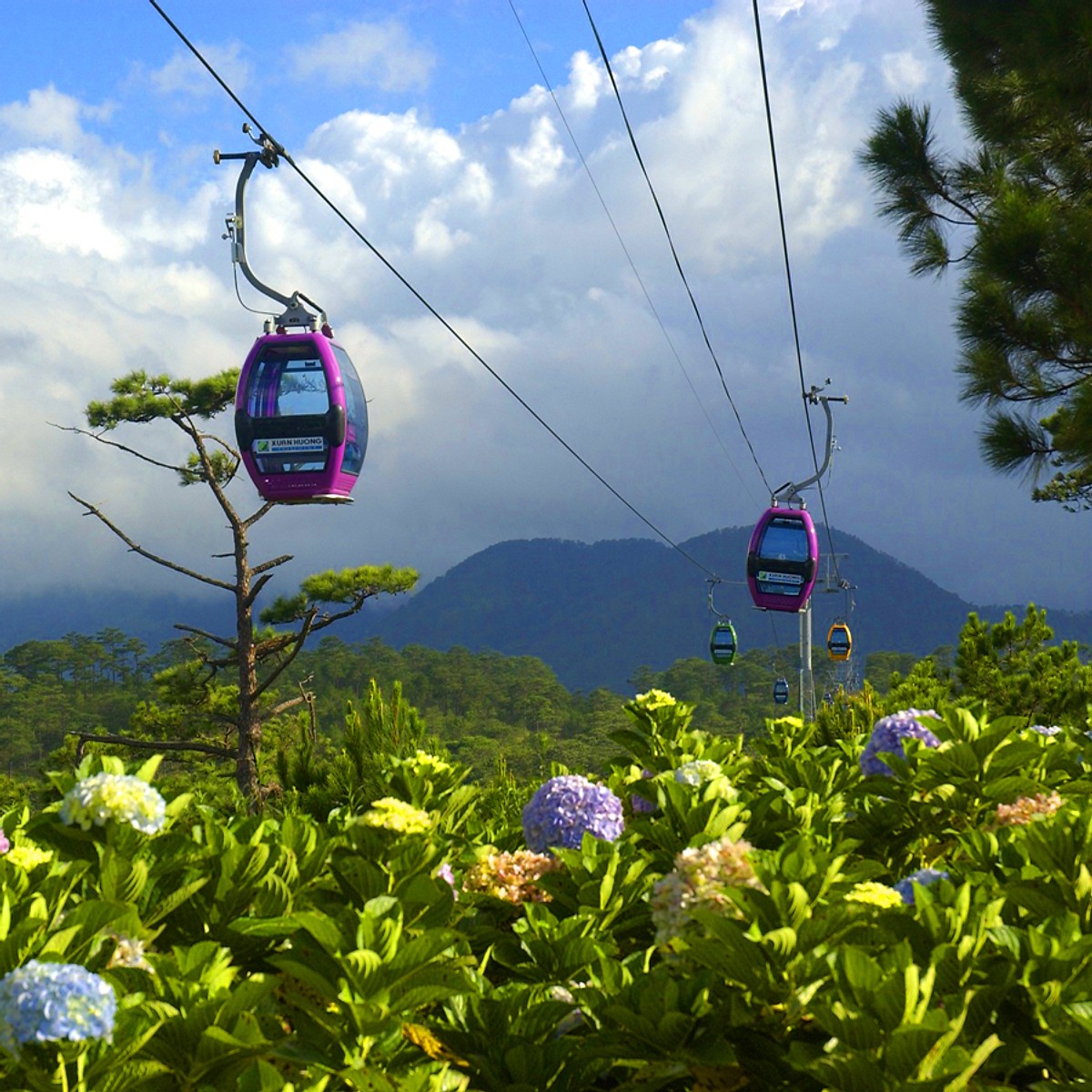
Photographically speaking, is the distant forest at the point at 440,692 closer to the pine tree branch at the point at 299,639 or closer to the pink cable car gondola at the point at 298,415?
the pine tree branch at the point at 299,639

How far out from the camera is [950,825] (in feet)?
9.17

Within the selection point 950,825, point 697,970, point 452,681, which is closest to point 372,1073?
point 697,970

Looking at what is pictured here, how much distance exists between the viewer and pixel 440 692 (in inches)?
4387

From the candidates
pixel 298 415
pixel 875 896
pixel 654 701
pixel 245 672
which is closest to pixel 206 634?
pixel 245 672

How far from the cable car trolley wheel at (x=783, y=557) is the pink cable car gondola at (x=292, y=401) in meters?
9.58

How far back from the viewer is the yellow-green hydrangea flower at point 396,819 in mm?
2301

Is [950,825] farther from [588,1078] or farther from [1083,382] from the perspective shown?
[1083,382]

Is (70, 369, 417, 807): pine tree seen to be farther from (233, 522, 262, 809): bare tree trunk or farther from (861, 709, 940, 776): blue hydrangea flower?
(861, 709, 940, 776): blue hydrangea flower

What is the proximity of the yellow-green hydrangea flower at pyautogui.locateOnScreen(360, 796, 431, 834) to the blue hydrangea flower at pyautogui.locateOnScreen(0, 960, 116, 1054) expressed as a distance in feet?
2.41

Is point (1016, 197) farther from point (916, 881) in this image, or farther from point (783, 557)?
point (916, 881)

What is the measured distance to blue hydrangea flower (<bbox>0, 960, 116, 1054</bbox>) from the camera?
1575 millimetres

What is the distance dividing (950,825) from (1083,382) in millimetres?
11280

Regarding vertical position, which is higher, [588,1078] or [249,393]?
[249,393]

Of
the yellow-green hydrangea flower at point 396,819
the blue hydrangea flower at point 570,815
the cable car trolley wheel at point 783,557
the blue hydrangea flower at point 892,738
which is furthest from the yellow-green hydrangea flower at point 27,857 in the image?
the cable car trolley wheel at point 783,557
